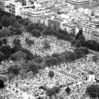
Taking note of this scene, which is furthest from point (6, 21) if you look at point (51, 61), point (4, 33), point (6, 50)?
point (51, 61)

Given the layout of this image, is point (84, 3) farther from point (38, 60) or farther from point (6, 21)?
point (38, 60)

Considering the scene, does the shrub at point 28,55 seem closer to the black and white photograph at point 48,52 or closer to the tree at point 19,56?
the black and white photograph at point 48,52

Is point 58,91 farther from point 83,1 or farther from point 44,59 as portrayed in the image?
point 83,1

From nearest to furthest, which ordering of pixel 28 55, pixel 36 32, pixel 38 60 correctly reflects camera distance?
pixel 38 60, pixel 28 55, pixel 36 32

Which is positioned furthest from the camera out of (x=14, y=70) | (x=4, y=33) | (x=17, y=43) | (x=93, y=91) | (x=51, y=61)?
(x=4, y=33)

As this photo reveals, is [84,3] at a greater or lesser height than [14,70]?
greater

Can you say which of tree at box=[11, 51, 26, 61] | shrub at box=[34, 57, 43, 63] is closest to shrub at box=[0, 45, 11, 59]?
tree at box=[11, 51, 26, 61]

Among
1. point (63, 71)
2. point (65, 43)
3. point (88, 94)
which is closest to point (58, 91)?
point (88, 94)

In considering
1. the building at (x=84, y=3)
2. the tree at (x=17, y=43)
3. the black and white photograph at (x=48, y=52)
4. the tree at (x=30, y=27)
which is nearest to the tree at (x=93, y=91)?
the black and white photograph at (x=48, y=52)

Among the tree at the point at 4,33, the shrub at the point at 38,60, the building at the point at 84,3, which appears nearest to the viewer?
the shrub at the point at 38,60
